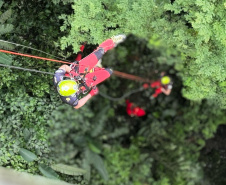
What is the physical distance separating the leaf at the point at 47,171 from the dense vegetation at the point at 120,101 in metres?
0.02

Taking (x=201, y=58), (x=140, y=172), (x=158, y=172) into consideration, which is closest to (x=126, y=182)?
(x=140, y=172)

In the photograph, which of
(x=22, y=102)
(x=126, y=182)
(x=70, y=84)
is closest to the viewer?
(x=70, y=84)

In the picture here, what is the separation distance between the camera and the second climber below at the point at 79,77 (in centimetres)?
336

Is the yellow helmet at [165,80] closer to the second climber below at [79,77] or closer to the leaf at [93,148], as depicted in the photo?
the second climber below at [79,77]

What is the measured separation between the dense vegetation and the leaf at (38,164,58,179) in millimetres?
15

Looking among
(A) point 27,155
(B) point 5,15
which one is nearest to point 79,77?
(A) point 27,155

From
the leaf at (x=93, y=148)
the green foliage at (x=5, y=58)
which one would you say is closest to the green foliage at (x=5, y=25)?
the green foliage at (x=5, y=58)

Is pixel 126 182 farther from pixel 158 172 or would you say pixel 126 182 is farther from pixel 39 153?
pixel 39 153

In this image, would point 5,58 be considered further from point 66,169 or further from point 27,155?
point 66,169

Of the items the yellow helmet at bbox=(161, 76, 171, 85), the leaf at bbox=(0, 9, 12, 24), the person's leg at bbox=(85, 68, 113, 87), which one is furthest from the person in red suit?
the leaf at bbox=(0, 9, 12, 24)

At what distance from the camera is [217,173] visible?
5.33 meters

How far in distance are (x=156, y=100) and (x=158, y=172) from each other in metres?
1.40

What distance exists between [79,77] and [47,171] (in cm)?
169

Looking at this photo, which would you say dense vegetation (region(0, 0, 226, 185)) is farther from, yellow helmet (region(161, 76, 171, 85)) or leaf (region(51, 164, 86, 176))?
yellow helmet (region(161, 76, 171, 85))
